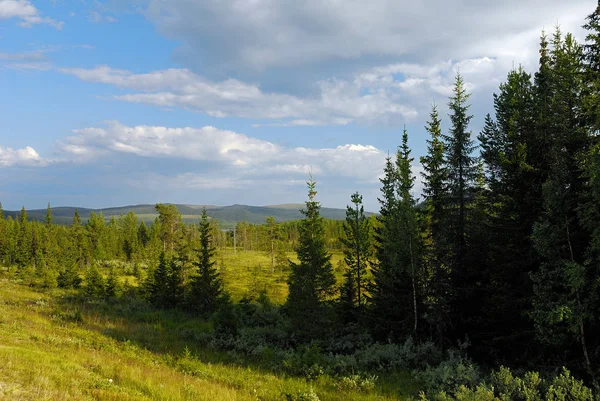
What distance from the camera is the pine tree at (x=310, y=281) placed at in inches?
907

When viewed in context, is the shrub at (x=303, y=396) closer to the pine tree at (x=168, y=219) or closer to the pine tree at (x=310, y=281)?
the pine tree at (x=310, y=281)

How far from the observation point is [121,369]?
11.9 m

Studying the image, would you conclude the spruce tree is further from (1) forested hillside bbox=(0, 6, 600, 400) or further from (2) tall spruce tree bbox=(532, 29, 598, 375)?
(2) tall spruce tree bbox=(532, 29, 598, 375)

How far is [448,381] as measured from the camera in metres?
13.3

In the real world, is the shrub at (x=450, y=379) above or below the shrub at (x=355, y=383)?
above

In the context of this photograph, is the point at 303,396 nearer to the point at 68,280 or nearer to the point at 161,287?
the point at 161,287

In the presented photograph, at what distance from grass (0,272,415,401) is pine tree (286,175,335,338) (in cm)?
618

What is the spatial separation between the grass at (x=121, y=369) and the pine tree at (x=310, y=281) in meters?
6.18

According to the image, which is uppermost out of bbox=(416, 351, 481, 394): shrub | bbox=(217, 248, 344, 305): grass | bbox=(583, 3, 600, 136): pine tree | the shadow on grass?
bbox=(583, 3, 600, 136): pine tree

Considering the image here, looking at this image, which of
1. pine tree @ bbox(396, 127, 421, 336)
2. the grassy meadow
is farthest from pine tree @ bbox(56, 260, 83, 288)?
pine tree @ bbox(396, 127, 421, 336)

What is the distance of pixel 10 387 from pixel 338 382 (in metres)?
10.5

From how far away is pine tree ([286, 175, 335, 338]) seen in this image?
23047mm

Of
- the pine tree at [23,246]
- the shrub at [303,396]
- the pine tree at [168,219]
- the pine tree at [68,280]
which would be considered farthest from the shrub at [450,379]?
the pine tree at [23,246]

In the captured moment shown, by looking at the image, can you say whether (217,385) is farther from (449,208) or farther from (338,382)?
(449,208)
